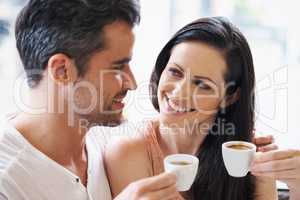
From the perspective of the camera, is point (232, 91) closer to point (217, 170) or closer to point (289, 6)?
point (217, 170)

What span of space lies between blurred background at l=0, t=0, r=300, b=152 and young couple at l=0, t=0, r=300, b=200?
281mm

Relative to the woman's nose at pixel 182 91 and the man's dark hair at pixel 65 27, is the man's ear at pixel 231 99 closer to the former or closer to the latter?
the woman's nose at pixel 182 91

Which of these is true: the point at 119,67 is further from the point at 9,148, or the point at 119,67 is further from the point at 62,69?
the point at 9,148

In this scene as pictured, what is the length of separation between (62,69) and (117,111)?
22 cm

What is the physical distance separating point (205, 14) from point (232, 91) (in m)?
0.45

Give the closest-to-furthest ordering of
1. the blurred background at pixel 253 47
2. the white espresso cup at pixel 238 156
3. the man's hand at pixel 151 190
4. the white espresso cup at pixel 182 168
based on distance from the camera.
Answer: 1. the man's hand at pixel 151 190
2. the white espresso cup at pixel 182 168
3. the white espresso cup at pixel 238 156
4. the blurred background at pixel 253 47

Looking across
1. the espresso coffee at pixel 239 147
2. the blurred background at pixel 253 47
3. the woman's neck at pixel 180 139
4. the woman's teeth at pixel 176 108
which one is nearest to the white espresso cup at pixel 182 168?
the espresso coffee at pixel 239 147

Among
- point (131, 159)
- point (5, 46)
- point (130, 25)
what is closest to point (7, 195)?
point (131, 159)

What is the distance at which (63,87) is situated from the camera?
1202 mm

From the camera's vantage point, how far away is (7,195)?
1.07 m

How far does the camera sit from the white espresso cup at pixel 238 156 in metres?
1.21

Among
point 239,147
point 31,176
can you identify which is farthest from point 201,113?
point 31,176

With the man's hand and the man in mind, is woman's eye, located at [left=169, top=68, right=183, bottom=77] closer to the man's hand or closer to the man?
the man

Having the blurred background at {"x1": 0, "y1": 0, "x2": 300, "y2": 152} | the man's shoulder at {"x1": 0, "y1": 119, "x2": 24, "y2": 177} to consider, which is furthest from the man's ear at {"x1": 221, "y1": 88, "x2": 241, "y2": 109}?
the man's shoulder at {"x1": 0, "y1": 119, "x2": 24, "y2": 177}
